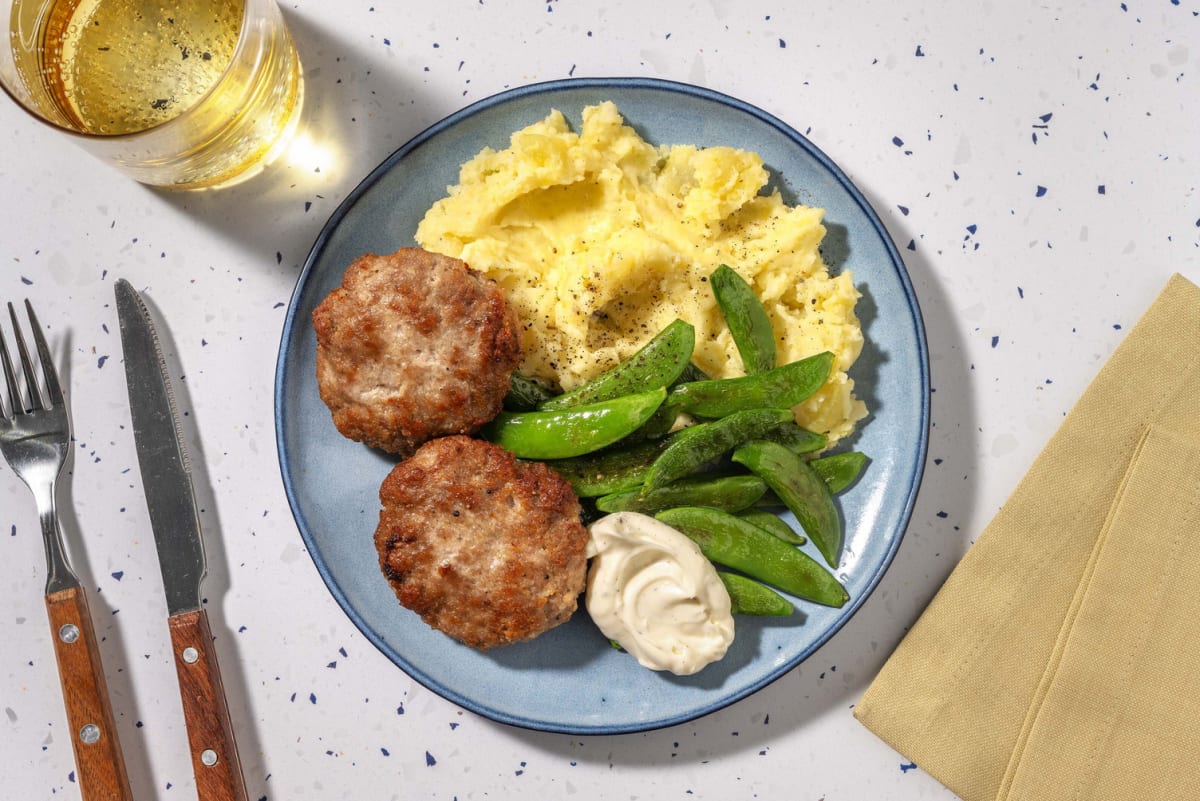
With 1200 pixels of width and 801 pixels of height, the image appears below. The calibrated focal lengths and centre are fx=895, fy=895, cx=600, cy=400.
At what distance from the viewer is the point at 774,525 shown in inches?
119

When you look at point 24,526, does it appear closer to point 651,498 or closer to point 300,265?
point 300,265

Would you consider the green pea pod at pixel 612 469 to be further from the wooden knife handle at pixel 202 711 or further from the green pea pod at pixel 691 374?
the wooden knife handle at pixel 202 711

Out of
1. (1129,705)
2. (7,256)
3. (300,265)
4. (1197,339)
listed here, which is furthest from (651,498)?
(7,256)

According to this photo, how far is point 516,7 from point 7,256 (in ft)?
6.94

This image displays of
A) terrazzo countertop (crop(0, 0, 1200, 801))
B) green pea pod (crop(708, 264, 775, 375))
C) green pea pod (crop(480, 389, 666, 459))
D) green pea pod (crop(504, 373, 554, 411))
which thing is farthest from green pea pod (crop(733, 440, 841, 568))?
green pea pod (crop(504, 373, 554, 411))

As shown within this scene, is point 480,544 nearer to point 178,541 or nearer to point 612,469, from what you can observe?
point 612,469

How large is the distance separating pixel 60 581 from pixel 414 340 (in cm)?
168

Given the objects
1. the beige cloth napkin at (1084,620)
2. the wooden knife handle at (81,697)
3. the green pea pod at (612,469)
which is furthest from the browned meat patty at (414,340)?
the beige cloth napkin at (1084,620)

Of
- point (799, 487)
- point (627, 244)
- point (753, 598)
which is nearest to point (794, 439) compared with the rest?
point (799, 487)

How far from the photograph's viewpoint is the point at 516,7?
332cm

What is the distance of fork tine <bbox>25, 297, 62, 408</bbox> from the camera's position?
10.5 feet

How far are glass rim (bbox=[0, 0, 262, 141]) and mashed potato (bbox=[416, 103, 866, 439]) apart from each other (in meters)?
0.76

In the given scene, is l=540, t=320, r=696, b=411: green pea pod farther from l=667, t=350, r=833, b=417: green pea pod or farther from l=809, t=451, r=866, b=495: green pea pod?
l=809, t=451, r=866, b=495: green pea pod

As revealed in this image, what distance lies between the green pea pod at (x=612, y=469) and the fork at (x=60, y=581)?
1.82 meters
